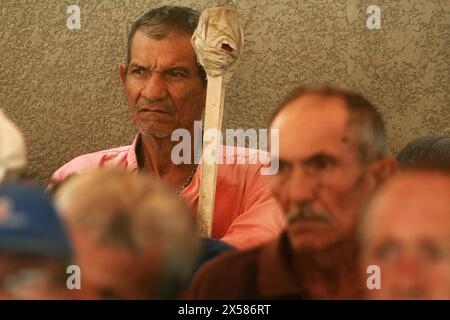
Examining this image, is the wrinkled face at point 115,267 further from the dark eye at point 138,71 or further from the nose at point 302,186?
the dark eye at point 138,71

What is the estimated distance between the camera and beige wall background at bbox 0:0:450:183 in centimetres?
175

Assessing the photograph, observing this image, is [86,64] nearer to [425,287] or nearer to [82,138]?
[82,138]

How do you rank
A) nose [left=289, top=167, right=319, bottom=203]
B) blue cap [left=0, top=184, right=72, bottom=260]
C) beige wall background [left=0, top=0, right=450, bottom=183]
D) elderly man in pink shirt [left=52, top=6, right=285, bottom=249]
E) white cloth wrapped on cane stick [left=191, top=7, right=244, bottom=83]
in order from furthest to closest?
beige wall background [left=0, top=0, right=450, bottom=183]
elderly man in pink shirt [left=52, top=6, right=285, bottom=249]
white cloth wrapped on cane stick [left=191, top=7, right=244, bottom=83]
nose [left=289, top=167, right=319, bottom=203]
blue cap [left=0, top=184, right=72, bottom=260]

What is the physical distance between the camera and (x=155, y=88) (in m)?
1.56

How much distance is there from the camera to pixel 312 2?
70.1 inches

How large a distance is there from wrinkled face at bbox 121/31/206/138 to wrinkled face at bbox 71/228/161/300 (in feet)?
2.36

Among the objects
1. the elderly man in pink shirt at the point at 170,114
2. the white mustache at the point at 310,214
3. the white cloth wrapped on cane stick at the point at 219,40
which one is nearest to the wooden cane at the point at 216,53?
the white cloth wrapped on cane stick at the point at 219,40

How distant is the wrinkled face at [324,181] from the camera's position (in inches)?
37.5

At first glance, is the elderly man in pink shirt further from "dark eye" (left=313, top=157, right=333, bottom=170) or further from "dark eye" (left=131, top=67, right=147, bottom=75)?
"dark eye" (left=313, top=157, right=333, bottom=170)

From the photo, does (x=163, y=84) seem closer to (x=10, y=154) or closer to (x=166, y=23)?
(x=166, y=23)

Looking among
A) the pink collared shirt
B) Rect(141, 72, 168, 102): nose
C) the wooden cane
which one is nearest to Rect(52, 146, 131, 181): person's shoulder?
the pink collared shirt

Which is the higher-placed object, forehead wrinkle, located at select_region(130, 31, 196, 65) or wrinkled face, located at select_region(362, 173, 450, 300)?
forehead wrinkle, located at select_region(130, 31, 196, 65)

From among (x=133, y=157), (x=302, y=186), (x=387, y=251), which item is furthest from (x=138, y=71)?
(x=387, y=251)
